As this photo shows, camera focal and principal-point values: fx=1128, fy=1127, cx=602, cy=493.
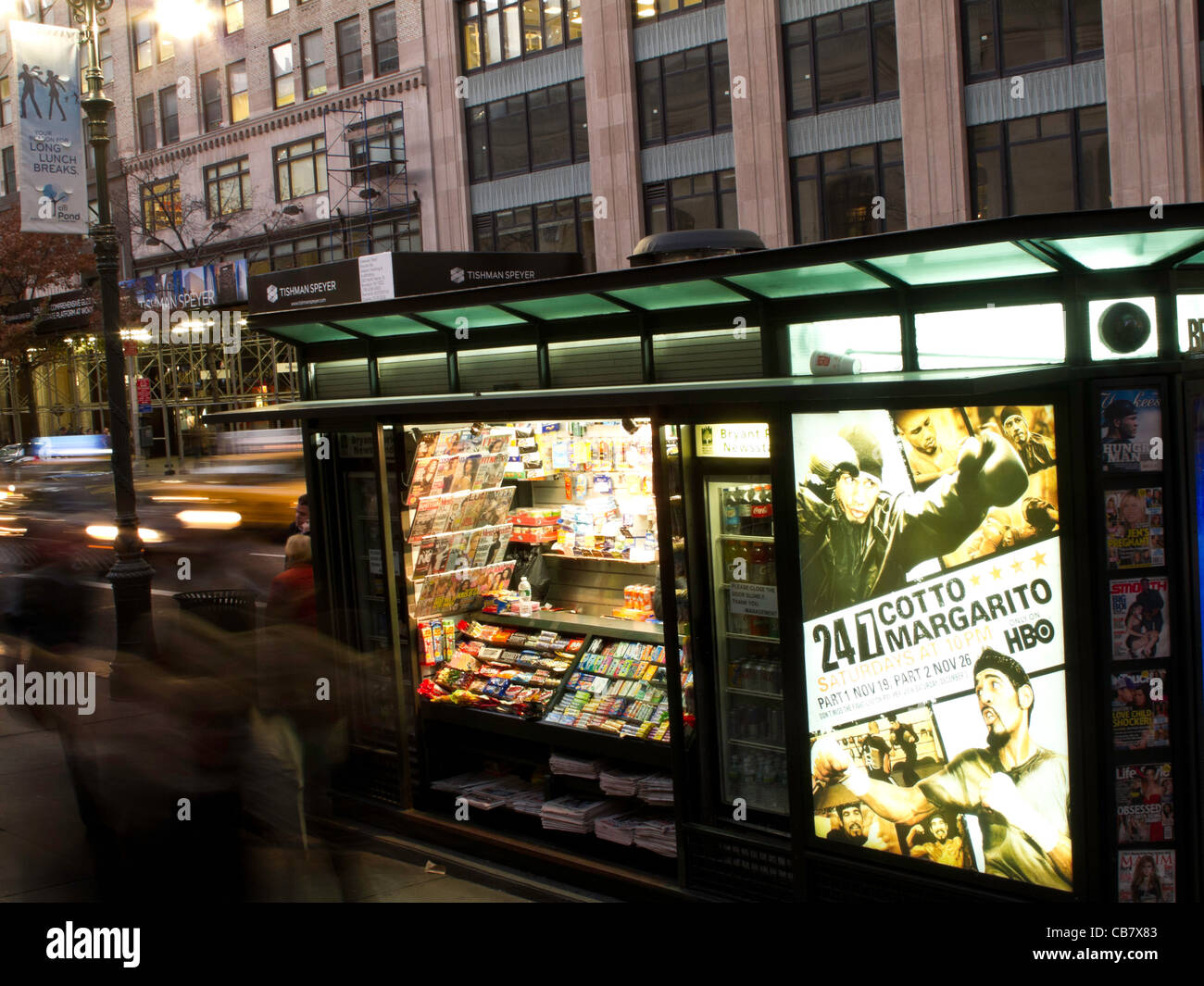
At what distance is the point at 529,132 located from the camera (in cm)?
3152

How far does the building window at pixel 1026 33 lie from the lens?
22.3m

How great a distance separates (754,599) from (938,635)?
1.31m

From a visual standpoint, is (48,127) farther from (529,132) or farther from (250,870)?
(529,132)

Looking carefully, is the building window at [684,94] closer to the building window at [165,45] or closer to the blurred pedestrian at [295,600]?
the blurred pedestrian at [295,600]

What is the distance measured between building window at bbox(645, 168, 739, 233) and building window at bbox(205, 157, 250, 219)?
18.9 m

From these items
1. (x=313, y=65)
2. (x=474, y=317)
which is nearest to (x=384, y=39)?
(x=313, y=65)

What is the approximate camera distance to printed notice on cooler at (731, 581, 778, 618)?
646 cm

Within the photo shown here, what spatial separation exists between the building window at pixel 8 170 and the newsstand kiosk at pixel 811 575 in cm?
5118

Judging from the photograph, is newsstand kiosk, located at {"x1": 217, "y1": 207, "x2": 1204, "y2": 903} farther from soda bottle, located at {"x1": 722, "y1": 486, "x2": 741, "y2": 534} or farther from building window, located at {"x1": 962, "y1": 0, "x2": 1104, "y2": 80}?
building window, located at {"x1": 962, "y1": 0, "x2": 1104, "y2": 80}

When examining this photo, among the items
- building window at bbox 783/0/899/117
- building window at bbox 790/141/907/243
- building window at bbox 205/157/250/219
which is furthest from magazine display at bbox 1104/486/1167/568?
building window at bbox 205/157/250/219

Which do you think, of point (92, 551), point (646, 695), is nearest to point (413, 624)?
point (646, 695)
